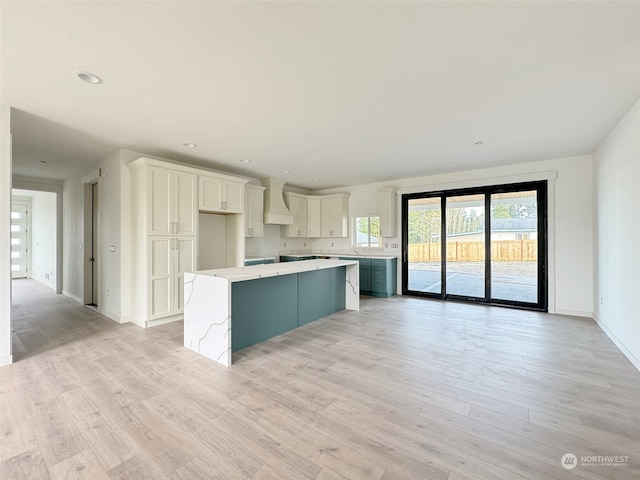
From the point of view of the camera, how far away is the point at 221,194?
15.9 ft

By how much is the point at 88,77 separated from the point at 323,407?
3.13 meters

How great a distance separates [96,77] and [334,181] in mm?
4740

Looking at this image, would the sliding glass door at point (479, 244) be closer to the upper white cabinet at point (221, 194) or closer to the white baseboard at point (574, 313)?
the white baseboard at point (574, 313)

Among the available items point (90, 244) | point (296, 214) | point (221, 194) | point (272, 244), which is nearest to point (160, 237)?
point (221, 194)

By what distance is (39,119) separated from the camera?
306 centimetres

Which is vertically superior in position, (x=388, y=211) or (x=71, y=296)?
(x=388, y=211)

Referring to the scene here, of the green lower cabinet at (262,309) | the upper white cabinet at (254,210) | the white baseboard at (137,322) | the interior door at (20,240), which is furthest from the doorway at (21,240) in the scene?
the green lower cabinet at (262,309)

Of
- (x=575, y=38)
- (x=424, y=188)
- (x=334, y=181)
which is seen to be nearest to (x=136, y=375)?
(x=575, y=38)

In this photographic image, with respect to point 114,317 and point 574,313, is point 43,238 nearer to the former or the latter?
point 114,317

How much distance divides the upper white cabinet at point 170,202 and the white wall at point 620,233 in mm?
5303

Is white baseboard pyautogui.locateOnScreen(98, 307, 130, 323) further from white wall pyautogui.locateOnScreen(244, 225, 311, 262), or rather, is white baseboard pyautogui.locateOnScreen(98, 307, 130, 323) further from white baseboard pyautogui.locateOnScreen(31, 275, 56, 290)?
white baseboard pyautogui.locateOnScreen(31, 275, 56, 290)

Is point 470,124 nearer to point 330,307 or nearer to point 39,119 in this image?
point 330,307

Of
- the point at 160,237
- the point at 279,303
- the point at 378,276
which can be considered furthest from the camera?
the point at 378,276

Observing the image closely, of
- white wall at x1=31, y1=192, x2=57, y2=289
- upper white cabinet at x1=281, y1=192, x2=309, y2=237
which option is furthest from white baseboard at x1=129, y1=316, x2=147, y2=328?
white wall at x1=31, y1=192, x2=57, y2=289
